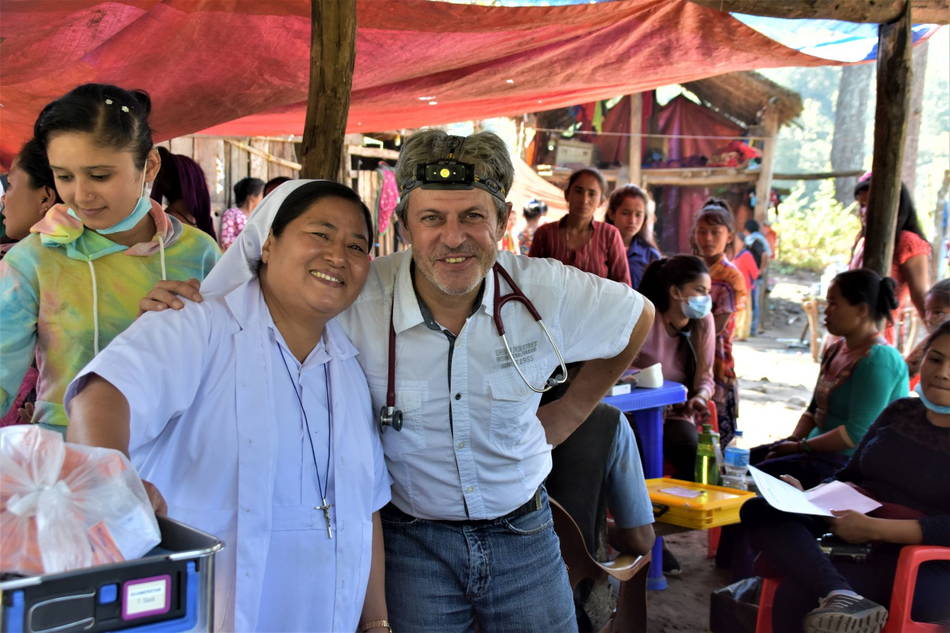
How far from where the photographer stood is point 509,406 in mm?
2230

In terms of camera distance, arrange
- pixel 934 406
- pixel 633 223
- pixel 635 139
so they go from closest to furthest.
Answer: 1. pixel 934 406
2. pixel 633 223
3. pixel 635 139

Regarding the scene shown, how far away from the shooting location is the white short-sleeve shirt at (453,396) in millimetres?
2148

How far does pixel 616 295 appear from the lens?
2461 mm

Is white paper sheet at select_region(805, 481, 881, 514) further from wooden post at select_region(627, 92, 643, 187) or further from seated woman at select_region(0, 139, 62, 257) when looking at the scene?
wooden post at select_region(627, 92, 643, 187)

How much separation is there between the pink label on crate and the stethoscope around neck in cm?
96

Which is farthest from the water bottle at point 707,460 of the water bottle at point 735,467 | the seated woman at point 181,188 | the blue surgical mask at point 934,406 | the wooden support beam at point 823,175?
the wooden support beam at point 823,175

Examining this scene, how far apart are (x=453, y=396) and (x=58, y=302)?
978 millimetres

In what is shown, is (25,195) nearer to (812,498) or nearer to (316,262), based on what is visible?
(316,262)

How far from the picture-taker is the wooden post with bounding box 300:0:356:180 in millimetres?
3598

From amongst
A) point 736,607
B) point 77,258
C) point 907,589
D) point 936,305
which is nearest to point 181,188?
point 77,258

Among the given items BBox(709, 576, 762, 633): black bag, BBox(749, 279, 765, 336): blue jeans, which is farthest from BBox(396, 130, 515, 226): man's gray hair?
BBox(749, 279, 765, 336): blue jeans

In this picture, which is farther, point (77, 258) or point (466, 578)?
point (466, 578)

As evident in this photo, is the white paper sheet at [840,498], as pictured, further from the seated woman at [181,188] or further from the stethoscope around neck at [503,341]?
the seated woman at [181,188]

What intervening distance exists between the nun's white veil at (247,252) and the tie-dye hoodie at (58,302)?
13.3 inches
